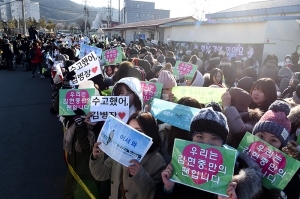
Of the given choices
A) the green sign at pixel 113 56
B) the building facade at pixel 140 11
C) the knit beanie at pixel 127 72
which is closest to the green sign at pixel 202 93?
the knit beanie at pixel 127 72

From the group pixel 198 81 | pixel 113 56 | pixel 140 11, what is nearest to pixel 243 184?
pixel 198 81

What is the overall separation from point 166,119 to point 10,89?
10.5 metres

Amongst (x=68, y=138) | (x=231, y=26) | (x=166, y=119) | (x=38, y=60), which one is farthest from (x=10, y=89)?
(x=231, y=26)

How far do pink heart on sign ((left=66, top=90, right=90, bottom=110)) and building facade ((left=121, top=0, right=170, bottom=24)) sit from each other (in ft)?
286

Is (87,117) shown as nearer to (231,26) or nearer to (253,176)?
(253,176)

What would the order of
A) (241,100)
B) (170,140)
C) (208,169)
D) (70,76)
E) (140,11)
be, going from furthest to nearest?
1. (140,11)
2. (70,76)
3. (241,100)
4. (170,140)
5. (208,169)

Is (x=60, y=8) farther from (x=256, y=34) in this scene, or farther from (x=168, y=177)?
(x=168, y=177)

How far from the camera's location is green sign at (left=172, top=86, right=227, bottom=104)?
3.41 m

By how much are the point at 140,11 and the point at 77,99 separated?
9122 cm

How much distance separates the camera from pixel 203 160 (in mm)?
1604

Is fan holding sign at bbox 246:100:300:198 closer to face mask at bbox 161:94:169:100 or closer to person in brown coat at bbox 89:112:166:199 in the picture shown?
person in brown coat at bbox 89:112:166:199

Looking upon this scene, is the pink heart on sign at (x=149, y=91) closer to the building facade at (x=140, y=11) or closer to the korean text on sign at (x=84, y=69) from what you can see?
the korean text on sign at (x=84, y=69)

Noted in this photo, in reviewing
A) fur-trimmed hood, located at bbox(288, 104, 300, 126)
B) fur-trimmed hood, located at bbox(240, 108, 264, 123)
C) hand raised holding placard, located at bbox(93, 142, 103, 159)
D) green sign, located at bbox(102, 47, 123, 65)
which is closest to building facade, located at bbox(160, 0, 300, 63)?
green sign, located at bbox(102, 47, 123, 65)

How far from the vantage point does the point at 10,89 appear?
434 inches
